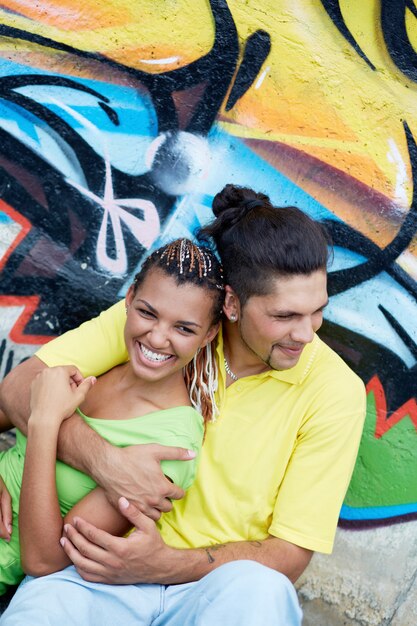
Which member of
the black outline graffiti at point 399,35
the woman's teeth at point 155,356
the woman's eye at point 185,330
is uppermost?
the black outline graffiti at point 399,35

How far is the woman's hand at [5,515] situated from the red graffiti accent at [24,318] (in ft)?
3.46

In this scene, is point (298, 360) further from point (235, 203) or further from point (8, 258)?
point (8, 258)

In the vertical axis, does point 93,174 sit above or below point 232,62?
below

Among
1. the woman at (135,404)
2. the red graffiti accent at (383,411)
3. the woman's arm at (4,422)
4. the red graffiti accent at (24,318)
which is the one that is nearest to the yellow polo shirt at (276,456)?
the woman at (135,404)

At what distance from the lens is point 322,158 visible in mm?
3562

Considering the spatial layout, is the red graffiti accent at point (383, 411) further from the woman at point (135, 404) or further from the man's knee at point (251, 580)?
the man's knee at point (251, 580)

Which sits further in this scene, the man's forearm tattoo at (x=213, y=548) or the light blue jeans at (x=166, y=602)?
the man's forearm tattoo at (x=213, y=548)

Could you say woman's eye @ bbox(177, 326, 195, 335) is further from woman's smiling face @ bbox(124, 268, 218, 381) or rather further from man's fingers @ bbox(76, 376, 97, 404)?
man's fingers @ bbox(76, 376, 97, 404)

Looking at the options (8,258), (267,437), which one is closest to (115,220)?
(8,258)

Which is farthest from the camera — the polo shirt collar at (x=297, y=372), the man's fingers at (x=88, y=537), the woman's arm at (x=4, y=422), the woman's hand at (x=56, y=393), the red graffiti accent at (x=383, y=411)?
the red graffiti accent at (x=383, y=411)

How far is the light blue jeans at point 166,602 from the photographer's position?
231 cm

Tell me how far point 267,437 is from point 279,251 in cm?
68

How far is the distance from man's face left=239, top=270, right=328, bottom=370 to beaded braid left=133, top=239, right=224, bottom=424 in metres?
0.15

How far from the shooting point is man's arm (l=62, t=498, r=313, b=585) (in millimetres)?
2479
